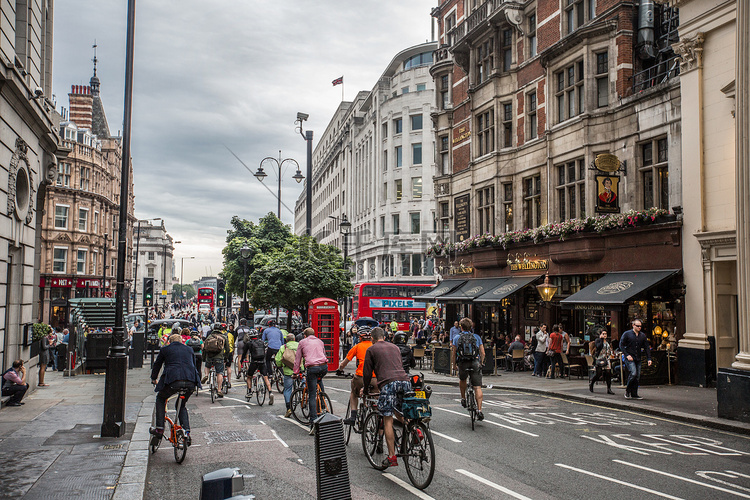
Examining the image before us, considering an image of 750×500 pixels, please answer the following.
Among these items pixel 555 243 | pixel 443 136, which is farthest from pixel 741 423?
pixel 443 136

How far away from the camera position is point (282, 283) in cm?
3164

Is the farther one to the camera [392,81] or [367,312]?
[392,81]

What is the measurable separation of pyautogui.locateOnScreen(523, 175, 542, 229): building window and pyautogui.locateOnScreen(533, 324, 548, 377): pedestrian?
20.7ft

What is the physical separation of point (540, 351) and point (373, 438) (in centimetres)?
1352

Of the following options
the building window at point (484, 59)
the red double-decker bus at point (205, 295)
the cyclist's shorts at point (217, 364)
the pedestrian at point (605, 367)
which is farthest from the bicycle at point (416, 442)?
the red double-decker bus at point (205, 295)

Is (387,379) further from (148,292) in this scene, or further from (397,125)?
(397,125)

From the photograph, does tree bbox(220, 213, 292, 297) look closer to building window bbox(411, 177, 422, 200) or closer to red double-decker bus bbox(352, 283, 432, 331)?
building window bbox(411, 177, 422, 200)

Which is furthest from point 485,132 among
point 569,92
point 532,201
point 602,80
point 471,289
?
point 602,80

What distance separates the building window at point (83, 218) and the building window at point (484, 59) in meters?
40.9

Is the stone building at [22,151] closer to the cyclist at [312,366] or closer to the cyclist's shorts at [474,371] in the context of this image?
the cyclist at [312,366]

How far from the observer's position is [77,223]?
2192 inches

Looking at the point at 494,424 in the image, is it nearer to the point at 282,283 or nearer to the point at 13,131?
the point at 13,131

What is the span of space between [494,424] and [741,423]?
4382 mm

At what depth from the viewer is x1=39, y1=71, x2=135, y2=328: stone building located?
53156mm
